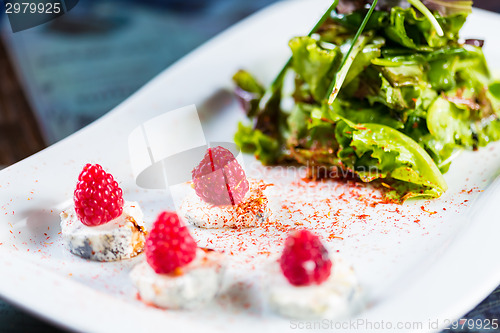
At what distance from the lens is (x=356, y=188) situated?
6.79ft

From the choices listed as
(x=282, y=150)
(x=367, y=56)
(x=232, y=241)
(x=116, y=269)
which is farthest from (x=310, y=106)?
(x=116, y=269)

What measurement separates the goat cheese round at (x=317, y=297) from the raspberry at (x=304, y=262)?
22 millimetres

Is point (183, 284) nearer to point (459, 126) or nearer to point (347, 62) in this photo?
point (347, 62)

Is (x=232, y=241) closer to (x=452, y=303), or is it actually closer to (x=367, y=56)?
(x=452, y=303)

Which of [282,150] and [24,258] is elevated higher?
[24,258]

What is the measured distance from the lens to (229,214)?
184 cm

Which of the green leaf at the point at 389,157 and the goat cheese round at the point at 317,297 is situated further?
the green leaf at the point at 389,157

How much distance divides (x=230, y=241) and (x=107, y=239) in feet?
1.19

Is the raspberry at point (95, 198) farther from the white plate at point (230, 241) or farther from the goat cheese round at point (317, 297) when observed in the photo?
the goat cheese round at point (317, 297)

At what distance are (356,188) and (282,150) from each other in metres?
0.44

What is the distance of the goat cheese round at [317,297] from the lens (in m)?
1.33

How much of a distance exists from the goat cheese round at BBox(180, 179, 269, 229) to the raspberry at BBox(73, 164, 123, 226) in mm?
253

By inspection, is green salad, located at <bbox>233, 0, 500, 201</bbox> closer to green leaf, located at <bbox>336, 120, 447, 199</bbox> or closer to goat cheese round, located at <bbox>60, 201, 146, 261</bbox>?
green leaf, located at <bbox>336, 120, 447, 199</bbox>

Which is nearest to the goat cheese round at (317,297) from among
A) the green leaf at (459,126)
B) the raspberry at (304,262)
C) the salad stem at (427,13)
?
the raspberry at (304,262)
